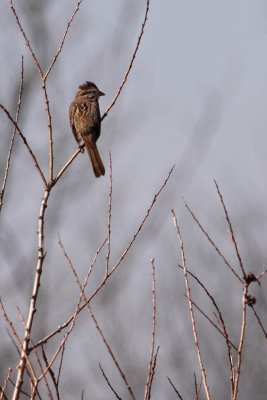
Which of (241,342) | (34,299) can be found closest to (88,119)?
(34,299)

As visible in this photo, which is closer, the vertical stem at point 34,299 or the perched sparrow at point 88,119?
the vertical stem at point 34,299

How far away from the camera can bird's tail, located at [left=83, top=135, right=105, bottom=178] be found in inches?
298

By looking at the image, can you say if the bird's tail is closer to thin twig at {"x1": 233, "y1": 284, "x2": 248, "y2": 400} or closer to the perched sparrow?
the perched sparrow

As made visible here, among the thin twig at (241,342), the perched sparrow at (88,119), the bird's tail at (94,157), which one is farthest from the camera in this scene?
the perched sparrow at (88,119)

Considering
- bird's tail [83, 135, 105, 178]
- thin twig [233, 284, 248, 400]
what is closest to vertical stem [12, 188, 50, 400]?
thin twig [233, 284, 248, 400]

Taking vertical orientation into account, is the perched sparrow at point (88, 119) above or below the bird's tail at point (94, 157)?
above

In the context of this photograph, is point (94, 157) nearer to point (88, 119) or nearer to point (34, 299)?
point (88, 119)

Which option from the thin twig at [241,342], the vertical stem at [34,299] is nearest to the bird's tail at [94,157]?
the vertical stem at [34,299]

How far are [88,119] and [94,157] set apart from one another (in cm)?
79

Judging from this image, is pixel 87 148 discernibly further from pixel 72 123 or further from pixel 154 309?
pixel 154 309

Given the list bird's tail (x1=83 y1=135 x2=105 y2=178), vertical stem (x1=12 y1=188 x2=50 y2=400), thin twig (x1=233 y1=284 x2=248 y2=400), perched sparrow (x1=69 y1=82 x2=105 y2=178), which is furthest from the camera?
perched sparrow (x1=69 y1=82 x2=105 y2=178)

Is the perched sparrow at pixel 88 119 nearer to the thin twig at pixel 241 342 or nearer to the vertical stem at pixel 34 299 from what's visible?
the vertical stem at pixel 34 299

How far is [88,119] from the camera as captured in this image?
838cm

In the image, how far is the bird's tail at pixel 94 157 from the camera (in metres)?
7.57
